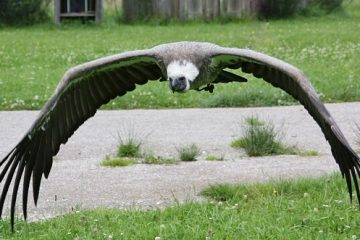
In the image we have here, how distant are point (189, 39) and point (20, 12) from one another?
607 centimetres

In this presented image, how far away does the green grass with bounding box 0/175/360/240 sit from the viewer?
16.9ft

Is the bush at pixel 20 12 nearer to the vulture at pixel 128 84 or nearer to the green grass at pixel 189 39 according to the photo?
the green grass at pixel 189 39

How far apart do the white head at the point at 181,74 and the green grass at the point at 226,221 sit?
2.80ft

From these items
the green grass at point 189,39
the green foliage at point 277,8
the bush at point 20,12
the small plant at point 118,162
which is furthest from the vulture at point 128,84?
the green foliage at point 277,8

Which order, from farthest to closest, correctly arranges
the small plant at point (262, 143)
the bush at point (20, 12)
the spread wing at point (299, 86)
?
1. the bush at point (20, 12)
2. the small plant at point (262, 143)
3. the spread wing at point (299, 86)

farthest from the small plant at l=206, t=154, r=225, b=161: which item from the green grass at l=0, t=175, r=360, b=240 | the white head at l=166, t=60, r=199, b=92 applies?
the white head at l=166, t=60, r=199, b=92

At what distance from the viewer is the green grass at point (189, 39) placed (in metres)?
10.8

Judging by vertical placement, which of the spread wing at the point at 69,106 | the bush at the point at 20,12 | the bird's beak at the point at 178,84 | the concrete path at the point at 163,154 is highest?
the bird's beak at the point at 178,84

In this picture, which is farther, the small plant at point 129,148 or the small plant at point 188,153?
the small plant at point 129,148

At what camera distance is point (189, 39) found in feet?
57.3

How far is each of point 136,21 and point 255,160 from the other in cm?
1506

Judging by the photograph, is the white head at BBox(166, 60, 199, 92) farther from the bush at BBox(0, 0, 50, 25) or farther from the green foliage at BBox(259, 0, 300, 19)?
the green foliage at BBox(259, 0, 300, 19)

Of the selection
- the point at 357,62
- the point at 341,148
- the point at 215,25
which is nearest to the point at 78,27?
the point at 215,25

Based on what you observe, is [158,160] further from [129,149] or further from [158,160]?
[129,149]
